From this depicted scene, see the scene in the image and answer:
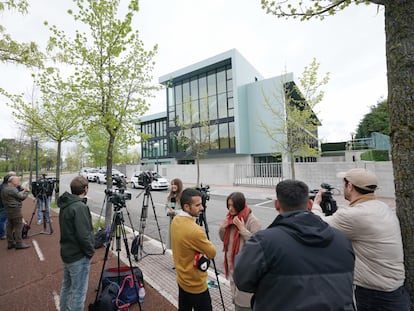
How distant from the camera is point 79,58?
591cm

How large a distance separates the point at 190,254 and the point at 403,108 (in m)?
2.52

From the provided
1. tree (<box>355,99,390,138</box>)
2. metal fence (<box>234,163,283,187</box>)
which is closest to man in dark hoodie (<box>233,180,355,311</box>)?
metal fence (<box>234,163,283,187</box>)

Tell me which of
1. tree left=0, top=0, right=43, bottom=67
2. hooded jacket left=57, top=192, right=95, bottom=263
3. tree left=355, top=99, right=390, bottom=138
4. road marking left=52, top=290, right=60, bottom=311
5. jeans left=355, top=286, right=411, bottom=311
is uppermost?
tree left=355, top=99, right=390, bottom=138

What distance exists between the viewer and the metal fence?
16039 mm

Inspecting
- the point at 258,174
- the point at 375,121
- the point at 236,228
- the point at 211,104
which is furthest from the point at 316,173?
the point at 375,121

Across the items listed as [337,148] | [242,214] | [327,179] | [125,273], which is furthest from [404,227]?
[337,148]

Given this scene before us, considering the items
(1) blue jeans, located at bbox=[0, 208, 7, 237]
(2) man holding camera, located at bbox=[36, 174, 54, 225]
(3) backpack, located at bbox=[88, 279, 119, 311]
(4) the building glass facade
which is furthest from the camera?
(4) the building glass facade

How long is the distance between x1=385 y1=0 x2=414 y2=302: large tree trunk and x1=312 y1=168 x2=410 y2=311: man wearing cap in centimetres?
37

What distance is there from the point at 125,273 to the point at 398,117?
414 centimetres

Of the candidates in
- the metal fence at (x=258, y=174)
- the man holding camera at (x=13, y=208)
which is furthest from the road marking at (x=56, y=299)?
the metal fence at (x=258, y=174)

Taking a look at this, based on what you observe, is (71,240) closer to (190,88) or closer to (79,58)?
(79,58)

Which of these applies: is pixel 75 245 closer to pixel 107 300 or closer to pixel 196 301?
pixel 107 300

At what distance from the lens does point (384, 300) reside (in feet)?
5.84

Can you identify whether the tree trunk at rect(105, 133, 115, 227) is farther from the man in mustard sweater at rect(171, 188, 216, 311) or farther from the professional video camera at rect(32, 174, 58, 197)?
the man in mustard sweater at rect(171, 188, 216, 311)
